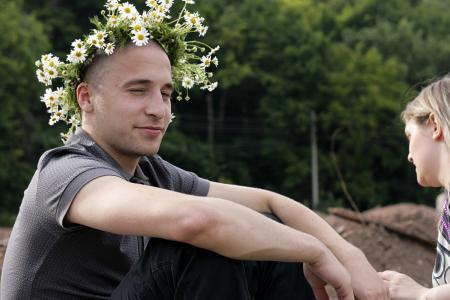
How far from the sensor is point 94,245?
124 inches

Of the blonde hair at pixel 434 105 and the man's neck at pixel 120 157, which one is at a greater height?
the blonde hair at pixel 434 105

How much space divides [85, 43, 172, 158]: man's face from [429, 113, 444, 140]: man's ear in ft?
3.33

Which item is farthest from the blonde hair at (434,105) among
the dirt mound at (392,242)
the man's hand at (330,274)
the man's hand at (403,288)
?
the dirt mound at (392,242)

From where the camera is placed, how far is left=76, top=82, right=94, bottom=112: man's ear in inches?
140

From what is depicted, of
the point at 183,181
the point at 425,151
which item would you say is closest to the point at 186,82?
the point at 183,181

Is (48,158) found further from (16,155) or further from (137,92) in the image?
(16,155)

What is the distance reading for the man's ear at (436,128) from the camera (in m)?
3.37

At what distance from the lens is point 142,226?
110 inches

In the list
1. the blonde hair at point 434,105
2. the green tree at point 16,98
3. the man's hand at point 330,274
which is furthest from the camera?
the green tree at point 16,98

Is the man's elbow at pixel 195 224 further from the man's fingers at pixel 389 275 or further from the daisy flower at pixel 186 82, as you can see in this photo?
the daisy flower at pixel 186 82

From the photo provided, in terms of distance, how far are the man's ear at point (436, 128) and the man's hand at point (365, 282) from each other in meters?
0.55

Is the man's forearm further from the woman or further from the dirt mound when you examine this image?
the dirt mound

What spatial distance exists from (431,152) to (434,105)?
182 mm

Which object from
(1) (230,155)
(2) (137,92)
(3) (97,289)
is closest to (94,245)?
(3) (97,289)
